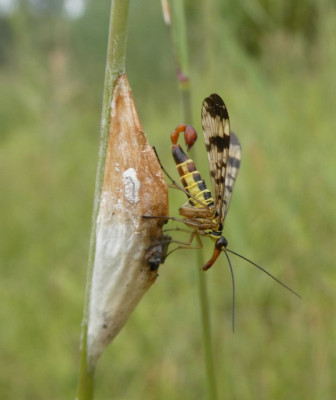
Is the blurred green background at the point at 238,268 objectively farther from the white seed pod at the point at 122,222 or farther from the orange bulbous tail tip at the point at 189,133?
the white seed pod at the point at 122,222

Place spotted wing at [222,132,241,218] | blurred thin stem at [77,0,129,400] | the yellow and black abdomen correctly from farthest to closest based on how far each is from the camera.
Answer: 1. spotted wing at [222,132,241,218]
2. the yellow and black abdomen
3. blurred thin stem at [77,0,129,400]

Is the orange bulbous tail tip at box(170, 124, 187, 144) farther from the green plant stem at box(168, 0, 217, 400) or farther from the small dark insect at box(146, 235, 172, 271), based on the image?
the small dark insect at box(146, 235, 172, 271)

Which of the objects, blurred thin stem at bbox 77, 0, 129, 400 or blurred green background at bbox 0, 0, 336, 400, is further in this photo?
blurred green background at bbox 0, 0, 336, 400

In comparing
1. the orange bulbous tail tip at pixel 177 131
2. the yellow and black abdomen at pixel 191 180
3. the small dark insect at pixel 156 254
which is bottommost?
the small dark insect at pixel 156 254

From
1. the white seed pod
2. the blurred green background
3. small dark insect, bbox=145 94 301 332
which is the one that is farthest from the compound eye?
the blurred green background

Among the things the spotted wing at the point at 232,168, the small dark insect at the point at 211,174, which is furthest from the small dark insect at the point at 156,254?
the spotted wing at the point at 232,168

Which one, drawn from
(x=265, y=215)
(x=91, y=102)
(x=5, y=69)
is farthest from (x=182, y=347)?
(x=5, y=69)

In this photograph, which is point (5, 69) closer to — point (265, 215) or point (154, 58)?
point (154, 58)
